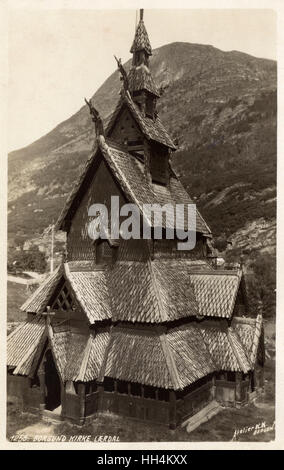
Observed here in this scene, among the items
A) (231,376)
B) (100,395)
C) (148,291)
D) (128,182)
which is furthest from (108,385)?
(128,182)

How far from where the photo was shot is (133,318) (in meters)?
15.9

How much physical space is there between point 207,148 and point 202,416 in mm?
41640

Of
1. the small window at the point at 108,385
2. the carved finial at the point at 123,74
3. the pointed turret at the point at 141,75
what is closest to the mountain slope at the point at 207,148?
the pointed turret at the point at 141,75

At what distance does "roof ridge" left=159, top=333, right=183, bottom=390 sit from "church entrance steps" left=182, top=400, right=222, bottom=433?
205cm

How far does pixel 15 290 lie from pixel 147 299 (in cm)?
2488

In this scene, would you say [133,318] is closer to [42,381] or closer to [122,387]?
[122,387]

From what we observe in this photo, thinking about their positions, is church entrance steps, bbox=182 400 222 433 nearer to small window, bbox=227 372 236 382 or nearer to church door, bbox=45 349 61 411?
small window, bbox=227 372 236 382

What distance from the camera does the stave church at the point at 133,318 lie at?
15.4 metres

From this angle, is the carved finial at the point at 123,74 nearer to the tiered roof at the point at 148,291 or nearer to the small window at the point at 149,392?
the tiered roof at the point at 148,291

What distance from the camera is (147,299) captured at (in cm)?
1612

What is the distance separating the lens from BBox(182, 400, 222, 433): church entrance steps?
1547cm

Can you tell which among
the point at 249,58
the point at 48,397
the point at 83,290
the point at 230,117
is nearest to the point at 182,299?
the point at 83,290

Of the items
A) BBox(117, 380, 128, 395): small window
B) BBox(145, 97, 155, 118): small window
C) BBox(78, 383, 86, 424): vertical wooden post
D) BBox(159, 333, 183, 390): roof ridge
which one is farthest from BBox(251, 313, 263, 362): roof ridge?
BBox(145, 97, 155, 118): small window

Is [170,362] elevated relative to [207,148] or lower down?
lower down
